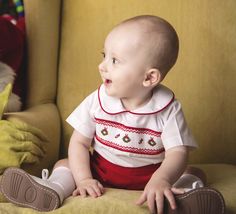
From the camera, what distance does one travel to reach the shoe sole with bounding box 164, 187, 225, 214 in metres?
1.15

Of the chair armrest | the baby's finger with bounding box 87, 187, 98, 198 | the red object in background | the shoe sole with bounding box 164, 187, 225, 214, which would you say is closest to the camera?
the shoe sole with bounding box 164, 187, 225, 214

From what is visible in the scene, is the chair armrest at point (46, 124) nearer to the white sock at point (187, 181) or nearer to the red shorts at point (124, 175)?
the red shorts at point (124, 175)

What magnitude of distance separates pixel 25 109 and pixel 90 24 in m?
0.37

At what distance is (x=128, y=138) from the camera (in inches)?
53.7

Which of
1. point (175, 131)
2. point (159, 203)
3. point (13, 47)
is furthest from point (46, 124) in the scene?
point (159, 203)

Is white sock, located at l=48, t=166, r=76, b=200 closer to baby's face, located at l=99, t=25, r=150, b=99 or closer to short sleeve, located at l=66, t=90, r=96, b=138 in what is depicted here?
short sleeve, located at l=66, t=90, r=96, b=138

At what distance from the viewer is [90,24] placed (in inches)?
74.4

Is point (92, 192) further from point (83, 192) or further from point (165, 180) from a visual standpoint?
point (165, 180)

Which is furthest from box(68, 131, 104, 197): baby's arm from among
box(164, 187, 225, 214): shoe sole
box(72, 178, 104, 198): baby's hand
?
box(164, 187, 225, 214): shoe sole

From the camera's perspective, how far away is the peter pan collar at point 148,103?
136 cm

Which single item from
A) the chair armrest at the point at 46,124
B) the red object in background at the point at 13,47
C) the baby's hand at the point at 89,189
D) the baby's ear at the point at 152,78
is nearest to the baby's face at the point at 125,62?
the baby's ear at the point at 152,78

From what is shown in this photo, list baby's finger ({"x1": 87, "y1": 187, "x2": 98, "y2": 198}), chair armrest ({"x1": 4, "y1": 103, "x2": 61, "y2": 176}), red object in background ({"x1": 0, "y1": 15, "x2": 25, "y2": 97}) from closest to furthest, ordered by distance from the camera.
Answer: baby's finger ({"x1": 87, "y1": 187, "x2": 98, "y2": 198}) < chair armrest ({"x1": 4, "y1": 103, "x2": 61, "y2": 176}) < red object in background ({"x1": 0, "y1": 15, "x2": 25, "y2": 97})

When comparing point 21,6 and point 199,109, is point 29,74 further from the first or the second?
point 199,109

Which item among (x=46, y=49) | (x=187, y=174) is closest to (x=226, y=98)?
(x=187, y=174)
